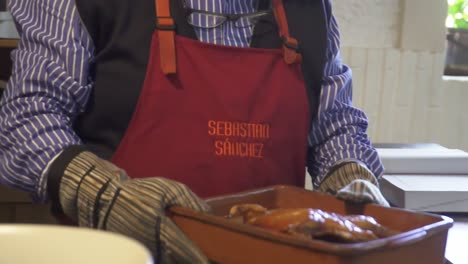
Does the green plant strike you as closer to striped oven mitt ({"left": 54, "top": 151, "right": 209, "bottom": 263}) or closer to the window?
the window

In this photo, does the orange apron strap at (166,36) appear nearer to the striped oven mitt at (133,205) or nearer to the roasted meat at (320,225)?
the striped oven mitt at (133,205)

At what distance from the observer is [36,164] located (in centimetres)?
73

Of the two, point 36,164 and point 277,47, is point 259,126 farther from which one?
point 36,164

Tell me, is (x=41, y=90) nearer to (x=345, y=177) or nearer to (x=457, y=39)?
(x=345, y=177)

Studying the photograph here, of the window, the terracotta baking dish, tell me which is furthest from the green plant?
the terracotta baking dish

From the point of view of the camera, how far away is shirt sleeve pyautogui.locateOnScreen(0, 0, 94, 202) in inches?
29.4

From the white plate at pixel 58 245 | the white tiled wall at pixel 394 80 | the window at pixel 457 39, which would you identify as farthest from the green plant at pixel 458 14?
the white plate at pixel 58 245

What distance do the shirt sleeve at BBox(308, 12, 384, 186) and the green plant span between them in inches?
51.7

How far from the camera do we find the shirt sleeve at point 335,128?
2.99 feet

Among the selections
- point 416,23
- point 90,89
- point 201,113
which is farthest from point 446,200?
point 416,23

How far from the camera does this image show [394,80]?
191 centimetres

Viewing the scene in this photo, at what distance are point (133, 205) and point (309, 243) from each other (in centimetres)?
18

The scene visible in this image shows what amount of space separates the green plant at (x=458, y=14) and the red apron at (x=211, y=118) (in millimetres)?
1428

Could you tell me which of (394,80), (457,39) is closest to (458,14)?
(457,39)
